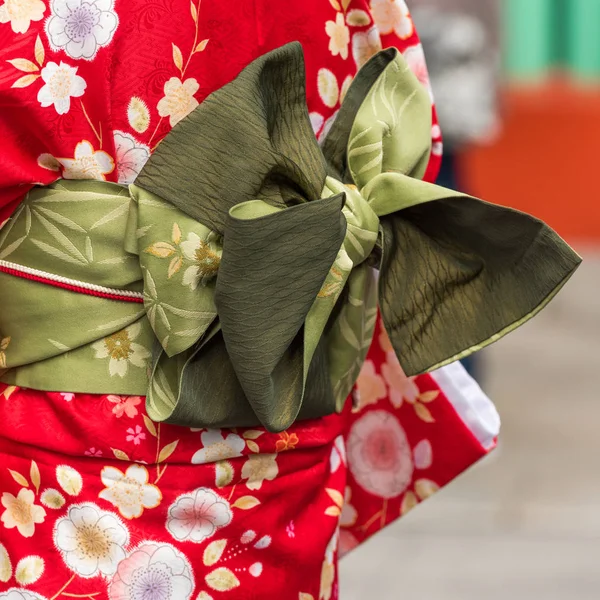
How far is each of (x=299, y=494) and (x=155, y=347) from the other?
158 millimetres

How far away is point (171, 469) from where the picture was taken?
0.67m

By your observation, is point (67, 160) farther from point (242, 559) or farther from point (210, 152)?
point (242, 559)

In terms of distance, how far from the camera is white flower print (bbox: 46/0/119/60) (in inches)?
24.0

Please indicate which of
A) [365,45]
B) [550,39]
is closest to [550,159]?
[550,39]

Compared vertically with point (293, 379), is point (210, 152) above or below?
above

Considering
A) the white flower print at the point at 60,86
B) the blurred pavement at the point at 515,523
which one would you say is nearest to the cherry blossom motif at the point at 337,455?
the white flower print at the point at 60,86

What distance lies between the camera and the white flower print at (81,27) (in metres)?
0.61

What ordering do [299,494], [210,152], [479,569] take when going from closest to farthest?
[210,152] < [299,494] < [479,569]

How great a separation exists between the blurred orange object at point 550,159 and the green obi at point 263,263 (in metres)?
3.37

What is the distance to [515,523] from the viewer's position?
6.59 feet

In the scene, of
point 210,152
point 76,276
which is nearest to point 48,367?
point 76,276

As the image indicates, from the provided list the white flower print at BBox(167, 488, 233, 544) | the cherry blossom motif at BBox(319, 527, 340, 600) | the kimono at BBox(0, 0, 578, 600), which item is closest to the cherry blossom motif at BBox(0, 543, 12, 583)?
the kimono at BBox(0, 0, 578, 600)

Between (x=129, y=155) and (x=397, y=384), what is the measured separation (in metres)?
0.35

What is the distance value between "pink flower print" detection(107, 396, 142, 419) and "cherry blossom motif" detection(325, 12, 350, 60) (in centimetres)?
27
